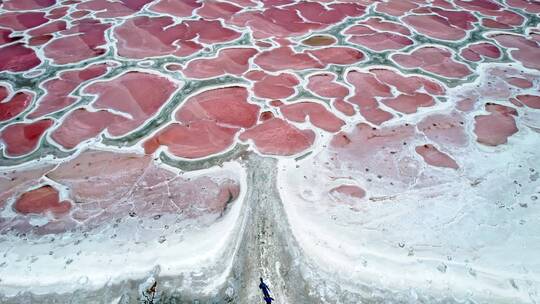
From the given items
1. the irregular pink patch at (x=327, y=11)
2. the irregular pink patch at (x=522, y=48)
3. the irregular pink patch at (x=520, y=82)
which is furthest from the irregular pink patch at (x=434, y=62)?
the irregular pink patch at (x=327, y=11)

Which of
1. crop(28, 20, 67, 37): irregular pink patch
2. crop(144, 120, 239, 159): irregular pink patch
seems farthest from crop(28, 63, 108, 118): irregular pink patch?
crop(28, 20, 67, 37): irregular pink patch

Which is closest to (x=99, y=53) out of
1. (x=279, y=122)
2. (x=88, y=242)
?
(x=279, y=122)

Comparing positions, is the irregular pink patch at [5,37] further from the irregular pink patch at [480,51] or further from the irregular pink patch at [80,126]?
the irregular pink patch at [480,51]

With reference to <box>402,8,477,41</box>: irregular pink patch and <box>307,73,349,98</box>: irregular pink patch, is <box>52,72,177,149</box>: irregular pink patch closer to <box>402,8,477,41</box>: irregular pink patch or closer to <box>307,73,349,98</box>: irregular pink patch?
<box>307,73,349,98</box>: irregular pink patch

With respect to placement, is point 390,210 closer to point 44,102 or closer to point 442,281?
point 442,281

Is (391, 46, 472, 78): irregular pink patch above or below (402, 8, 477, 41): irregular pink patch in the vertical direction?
below

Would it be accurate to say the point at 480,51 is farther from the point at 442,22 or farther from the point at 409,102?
the point at 409,102
